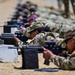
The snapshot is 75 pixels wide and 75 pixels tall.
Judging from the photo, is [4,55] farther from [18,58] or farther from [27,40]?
[27,40]

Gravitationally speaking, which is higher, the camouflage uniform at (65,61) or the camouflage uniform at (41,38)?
the camouflage uniform at (41,38)

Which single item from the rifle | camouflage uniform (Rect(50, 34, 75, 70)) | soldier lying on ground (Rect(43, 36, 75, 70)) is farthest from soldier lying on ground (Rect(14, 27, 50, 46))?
camouflage uniform (Rect(50, 34, 75, 70))

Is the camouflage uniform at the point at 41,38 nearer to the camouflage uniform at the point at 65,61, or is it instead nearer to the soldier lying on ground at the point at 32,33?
the soldier lying on ground at the point at 32,33

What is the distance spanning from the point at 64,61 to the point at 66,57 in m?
0.30

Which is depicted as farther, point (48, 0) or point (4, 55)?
point (48, 0)

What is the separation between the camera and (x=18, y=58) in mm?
12117

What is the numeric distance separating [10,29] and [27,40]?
2.20 metres

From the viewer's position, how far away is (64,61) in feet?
32.4

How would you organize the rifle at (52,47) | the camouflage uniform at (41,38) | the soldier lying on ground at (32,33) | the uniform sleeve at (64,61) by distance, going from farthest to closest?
1. the soldier lying on ground at (32,33)
2. the camouflage uniform at (41,38)
3. the rifle at (52,47)
4. the uniform sleeve at (64,61)

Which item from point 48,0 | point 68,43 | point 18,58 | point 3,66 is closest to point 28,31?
point 18,58

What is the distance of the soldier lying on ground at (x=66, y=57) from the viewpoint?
32.2ft

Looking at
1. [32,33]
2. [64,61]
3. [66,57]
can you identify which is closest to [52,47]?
[66,57]

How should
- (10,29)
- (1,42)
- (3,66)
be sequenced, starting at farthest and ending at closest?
(10,29) < (1,42) < (3,66)

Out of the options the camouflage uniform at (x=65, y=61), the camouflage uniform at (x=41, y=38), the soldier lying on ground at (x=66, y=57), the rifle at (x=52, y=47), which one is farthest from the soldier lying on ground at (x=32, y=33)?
the camouflage uniform at (x=65, y=61)
